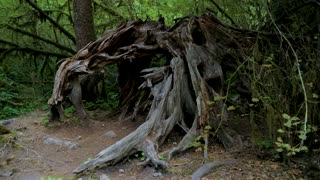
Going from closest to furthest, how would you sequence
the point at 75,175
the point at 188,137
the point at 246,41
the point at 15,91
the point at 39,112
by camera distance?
the point at 75,175, the point at 188,137, the point at 246,41, the point at 39,112, the point at 15,91

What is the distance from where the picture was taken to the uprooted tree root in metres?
5.59

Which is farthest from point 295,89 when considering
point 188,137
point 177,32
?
point 177,32

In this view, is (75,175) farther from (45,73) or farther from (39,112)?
(45,73)

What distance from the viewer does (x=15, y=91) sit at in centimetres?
963

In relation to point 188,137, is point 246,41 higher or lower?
higher

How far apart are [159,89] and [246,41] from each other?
6.64ft

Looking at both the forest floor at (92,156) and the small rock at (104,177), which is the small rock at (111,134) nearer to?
A: the forest floor at (92,156)

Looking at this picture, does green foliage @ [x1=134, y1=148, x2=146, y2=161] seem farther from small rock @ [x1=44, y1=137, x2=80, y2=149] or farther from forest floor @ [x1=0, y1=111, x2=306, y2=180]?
small rock @ [x1=44, y1=137, x2=80, y2=149]

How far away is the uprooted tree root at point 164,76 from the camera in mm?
5586

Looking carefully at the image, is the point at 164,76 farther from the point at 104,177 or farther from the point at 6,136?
the point at 6,136

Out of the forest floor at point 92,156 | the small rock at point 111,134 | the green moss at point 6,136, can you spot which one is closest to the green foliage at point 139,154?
the forest floor at point 92,156

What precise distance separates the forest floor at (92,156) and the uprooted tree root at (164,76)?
24cm

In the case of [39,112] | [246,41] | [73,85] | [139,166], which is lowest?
[139,166]

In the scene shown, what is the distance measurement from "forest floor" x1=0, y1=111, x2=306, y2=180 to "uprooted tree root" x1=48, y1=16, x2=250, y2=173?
0.78ft
